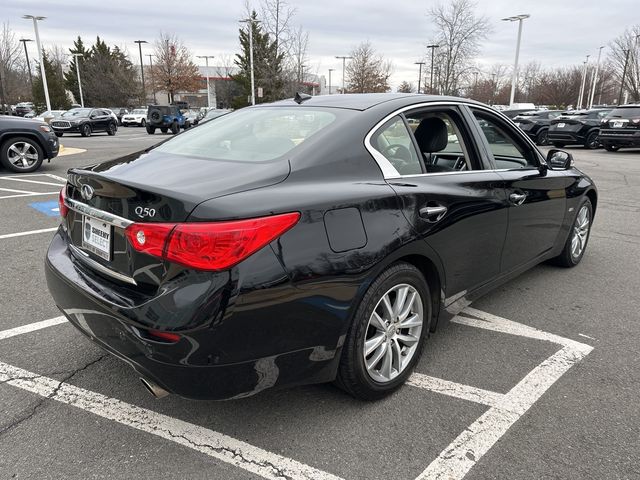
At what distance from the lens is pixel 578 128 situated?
63.8 feet

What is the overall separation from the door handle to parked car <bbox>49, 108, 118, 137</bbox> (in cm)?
2880

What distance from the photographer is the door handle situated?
106 inches

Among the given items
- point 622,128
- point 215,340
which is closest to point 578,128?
point 622,128

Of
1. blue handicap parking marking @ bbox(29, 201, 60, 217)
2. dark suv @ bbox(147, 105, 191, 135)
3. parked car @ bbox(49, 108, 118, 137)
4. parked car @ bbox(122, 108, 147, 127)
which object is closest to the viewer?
blue handicap parking marking @ bbox(29, 201, 60, 217)

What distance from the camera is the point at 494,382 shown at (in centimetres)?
290

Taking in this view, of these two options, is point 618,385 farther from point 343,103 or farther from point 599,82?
point 599,82

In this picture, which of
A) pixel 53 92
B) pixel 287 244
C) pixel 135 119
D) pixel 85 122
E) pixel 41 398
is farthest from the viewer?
pixel 53 92

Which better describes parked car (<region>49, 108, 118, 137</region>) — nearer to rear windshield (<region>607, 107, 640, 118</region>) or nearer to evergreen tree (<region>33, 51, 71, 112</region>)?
rear windshield (<region>607, 107, 640, 118</region>)

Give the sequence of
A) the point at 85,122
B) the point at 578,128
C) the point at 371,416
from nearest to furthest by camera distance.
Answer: the point at 371,416 → the point at 578,128 → the point at 85,122

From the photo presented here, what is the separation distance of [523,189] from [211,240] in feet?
8.31

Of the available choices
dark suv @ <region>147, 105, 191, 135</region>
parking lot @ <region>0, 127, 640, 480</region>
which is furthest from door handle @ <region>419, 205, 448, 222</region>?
dark suv @ <region>147, 105, 191, 135</region>

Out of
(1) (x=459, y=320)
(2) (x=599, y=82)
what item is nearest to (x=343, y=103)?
(1) (x=459, y=320)

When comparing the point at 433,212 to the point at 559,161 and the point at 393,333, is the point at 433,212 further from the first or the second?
the point at 559,161

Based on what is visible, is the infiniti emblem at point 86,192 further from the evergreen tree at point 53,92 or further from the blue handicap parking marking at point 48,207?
the evergreen tree at point 53,92
